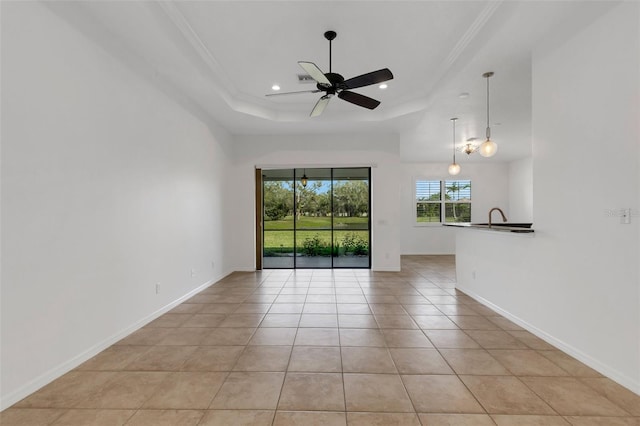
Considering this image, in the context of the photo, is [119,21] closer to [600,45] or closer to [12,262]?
[12,262]

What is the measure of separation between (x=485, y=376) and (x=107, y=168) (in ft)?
12.0

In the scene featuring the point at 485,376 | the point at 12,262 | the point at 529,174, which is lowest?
the point at 485,376

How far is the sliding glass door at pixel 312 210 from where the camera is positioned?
261 inches

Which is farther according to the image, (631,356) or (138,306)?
(138,306)

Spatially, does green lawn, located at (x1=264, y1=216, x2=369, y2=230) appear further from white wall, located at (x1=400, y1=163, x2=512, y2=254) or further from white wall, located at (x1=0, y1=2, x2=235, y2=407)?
white wall, located at (x1=0, y1=2, x2=235, y2=407)

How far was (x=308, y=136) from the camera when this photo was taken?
6098 millimetres

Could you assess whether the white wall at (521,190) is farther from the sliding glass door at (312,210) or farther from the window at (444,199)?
the sliding glass door at (312,210)

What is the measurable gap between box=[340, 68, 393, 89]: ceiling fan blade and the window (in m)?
6.66

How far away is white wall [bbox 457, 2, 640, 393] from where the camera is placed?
2043mm

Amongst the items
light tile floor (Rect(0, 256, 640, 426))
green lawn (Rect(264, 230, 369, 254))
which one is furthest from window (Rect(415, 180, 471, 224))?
light tile floor (Rect(0, 256, 640, 426))

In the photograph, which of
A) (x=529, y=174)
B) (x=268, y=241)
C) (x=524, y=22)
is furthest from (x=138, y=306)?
(x=529, y=174)

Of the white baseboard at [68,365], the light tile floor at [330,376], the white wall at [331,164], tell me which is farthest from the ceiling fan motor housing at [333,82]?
the white baseboard at [68,365]

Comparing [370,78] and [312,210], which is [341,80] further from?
[312,210]

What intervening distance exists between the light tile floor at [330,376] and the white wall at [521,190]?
6.21 m
